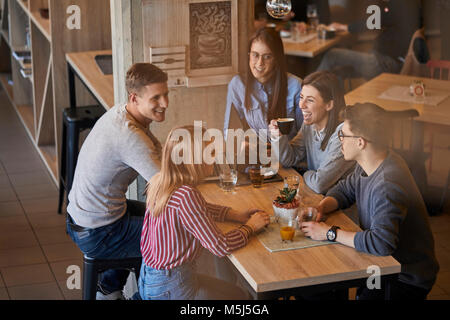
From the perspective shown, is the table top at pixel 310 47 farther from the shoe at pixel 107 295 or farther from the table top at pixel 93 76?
the shoe at pixel 107 295

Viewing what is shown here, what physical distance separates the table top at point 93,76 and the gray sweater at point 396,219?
65.8 inches

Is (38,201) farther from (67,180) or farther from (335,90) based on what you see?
(335,90)

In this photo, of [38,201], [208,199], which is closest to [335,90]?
[208,199]

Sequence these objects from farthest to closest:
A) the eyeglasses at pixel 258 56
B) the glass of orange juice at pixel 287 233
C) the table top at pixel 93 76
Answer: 1. the table top at pixel 93 76
2. the eyeglasses at pixel 258 56
3. the glass of orange juice at pixel 287 233

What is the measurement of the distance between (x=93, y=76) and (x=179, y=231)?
2.11 metres

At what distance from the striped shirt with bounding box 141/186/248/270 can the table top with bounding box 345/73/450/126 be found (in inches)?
88.6

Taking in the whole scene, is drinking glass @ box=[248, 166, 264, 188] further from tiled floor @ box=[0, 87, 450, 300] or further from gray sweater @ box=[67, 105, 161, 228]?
tiled floor @ box=[0, 87, 450, 300]

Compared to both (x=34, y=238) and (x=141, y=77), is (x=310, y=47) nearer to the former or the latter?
(x=34, y=238)

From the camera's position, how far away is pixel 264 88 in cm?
385

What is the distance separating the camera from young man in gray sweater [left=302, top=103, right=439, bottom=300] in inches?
101

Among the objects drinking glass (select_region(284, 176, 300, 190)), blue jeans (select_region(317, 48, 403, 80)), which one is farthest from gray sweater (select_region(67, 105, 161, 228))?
blue jeans (select_region(317, 48, 403, 80))

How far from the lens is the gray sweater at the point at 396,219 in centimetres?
252

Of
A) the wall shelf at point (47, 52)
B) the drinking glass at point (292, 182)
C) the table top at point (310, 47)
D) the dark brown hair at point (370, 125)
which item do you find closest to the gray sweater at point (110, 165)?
the drinking glass at point (292, 182)

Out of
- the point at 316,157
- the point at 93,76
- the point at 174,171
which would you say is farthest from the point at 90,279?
the point at 93,76
